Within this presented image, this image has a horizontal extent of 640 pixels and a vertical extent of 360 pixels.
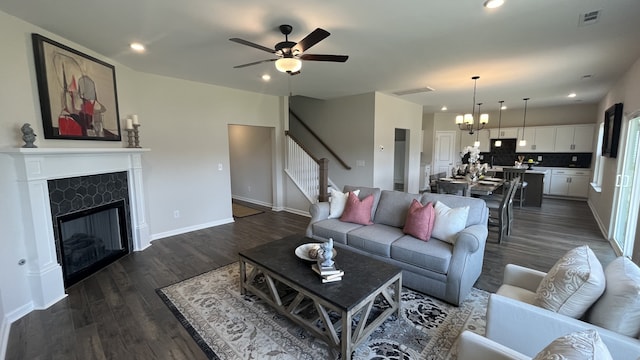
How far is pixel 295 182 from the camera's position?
612 cm

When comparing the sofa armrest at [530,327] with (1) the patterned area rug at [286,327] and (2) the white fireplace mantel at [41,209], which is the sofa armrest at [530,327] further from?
(2) the white fireplace mantel at [41,209]

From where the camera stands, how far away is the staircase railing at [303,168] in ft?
19.5

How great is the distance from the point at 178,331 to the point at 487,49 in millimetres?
4401

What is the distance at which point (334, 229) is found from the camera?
3.43 m

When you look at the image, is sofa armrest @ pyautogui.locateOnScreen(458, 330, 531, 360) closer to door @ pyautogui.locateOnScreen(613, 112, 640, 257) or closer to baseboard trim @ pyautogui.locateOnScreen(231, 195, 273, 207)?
door @ pyautogui.locateOnScreen(613, 112, 640, 257)

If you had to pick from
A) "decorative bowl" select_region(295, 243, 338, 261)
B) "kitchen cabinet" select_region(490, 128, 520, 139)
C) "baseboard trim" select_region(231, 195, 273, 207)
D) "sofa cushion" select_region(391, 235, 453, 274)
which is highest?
"kitchen cabinet" select_region(490, 128, 520, 139)

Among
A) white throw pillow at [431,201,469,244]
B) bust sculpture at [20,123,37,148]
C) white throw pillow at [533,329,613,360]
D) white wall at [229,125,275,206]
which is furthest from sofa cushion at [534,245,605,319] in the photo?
white wall at [229,125,275,206]

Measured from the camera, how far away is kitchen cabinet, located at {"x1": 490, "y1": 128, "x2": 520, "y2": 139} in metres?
8.55

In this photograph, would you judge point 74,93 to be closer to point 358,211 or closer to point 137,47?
point 137,47

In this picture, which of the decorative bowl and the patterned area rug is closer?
the patterned area rug

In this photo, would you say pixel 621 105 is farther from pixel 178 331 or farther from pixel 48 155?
pixel 48 155

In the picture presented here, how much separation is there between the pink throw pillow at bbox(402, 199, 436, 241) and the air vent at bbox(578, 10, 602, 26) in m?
2.19

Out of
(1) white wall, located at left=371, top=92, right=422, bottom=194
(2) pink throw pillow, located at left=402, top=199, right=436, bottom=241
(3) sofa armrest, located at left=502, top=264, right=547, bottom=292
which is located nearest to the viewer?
(3) sofa armrest, located at left=502, top=264, right=547, bottom=292

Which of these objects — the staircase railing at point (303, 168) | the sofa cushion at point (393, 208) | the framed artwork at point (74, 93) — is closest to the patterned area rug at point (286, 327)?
the sofa cushion at point (393, 208)
